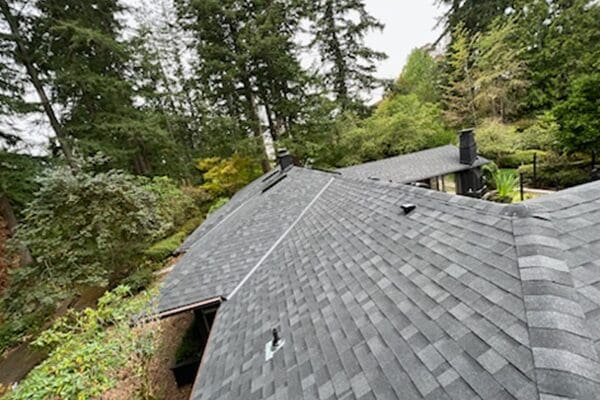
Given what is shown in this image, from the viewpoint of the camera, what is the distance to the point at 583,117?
1276cm

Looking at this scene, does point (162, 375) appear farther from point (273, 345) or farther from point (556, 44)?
point (556, 44)

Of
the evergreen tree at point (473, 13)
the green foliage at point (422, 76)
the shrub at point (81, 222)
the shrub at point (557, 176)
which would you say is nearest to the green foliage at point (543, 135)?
the shrub at point (557, 176)

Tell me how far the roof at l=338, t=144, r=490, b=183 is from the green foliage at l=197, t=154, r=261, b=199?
27.1ft

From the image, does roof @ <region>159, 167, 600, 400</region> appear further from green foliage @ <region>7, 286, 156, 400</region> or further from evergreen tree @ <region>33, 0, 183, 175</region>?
evergreen tree @ <region>33, 0, 183, 175</region>

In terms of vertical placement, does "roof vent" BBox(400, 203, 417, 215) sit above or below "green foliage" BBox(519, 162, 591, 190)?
above

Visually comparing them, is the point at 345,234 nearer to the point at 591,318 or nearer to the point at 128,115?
the point at 591,318

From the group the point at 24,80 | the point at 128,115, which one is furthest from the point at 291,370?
the point at 128,115

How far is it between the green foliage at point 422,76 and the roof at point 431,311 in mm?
25917

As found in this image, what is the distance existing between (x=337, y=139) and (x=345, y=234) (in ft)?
54.1

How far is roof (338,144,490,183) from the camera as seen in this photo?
14.2 metres

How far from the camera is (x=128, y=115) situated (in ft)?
56.6

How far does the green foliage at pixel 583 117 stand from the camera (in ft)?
41.1

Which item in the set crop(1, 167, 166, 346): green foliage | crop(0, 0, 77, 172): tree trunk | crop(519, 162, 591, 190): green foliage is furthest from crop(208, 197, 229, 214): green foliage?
crop(519, 162, 591, 190): green foliage

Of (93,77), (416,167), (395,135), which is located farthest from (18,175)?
(395,135)
